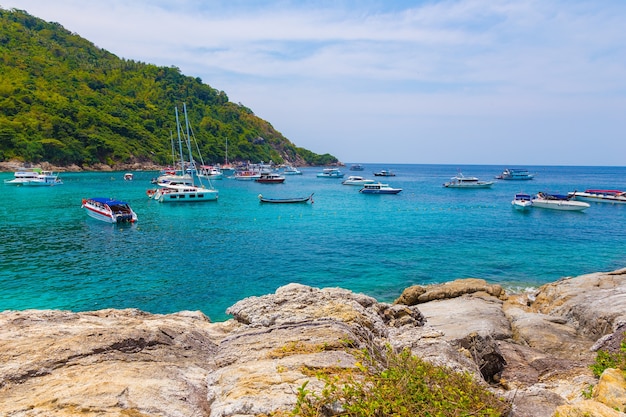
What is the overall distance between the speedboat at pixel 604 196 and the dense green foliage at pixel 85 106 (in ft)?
423

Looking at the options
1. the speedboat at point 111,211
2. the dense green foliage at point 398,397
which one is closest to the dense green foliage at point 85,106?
the speedboat at point 111,211

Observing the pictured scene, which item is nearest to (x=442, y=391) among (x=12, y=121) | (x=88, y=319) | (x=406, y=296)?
(x=88, y=319)

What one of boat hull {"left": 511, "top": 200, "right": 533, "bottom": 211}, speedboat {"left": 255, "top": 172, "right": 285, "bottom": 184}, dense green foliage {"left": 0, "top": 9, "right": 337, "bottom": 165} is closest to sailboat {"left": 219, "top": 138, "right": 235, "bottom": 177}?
dense green foliage {"left": 0, "top": 9, "right": 337, "bottom": 165}

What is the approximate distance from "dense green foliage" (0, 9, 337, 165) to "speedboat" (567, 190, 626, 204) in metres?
129

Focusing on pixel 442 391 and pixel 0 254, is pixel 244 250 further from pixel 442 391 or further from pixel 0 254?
pixel 442 391

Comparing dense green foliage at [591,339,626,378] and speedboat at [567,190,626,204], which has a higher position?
speedboat at [567,190,626,204]

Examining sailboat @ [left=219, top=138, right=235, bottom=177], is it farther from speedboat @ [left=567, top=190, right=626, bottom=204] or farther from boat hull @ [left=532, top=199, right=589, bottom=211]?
speedboat @ [left=567, top=190, right=626, bottom=204]

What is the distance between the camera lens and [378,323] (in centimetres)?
898

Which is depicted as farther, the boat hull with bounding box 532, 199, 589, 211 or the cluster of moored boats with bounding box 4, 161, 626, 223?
the boat hull with bounding box 532, 199, 589, 211

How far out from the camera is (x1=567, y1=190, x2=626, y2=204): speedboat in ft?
230

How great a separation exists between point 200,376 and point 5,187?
89.0 meters

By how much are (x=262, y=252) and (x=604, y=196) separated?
7519 centimetres

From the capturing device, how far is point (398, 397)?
4.61m

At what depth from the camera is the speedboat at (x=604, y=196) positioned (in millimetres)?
70000
